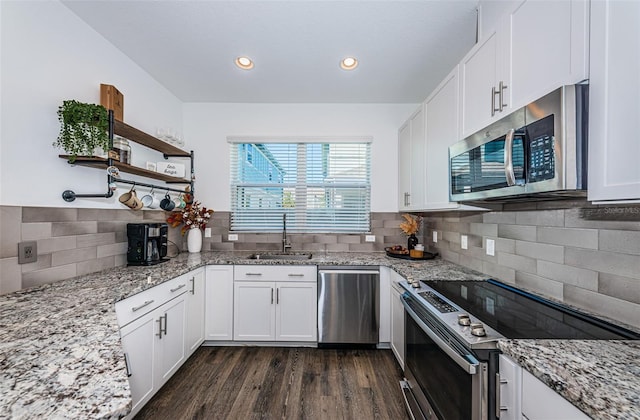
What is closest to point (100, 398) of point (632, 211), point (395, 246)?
point (632, 211)

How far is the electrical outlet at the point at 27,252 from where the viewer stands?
1528 millimetres

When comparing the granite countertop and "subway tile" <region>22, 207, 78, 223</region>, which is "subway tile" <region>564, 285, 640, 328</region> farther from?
"subway tile" <region>22, 207, 78, 223</region>

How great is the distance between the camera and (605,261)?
1.16 m

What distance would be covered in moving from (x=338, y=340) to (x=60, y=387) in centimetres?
227

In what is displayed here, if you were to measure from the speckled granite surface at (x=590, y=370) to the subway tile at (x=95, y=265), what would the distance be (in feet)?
8.29

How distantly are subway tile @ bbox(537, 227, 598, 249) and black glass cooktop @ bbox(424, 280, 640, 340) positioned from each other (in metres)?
0.31

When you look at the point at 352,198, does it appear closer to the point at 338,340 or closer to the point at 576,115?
the point at 338,340

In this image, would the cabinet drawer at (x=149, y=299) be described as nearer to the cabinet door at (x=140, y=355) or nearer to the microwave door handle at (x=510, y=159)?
the cabinet door at (x=140, y=355)

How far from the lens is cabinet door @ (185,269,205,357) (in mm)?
2342

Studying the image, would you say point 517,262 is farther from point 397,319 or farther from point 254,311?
point 254,311

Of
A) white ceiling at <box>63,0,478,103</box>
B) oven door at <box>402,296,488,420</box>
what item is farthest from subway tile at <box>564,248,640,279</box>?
white ceiling at <box>63,0,478,103</box>

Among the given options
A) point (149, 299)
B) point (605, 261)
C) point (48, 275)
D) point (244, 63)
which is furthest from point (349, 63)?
point (48, 275)

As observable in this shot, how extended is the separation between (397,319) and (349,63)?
2284 mm

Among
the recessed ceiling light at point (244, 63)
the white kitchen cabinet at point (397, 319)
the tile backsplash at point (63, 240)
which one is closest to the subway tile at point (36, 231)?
the tile backsplash at point (63, 240)
